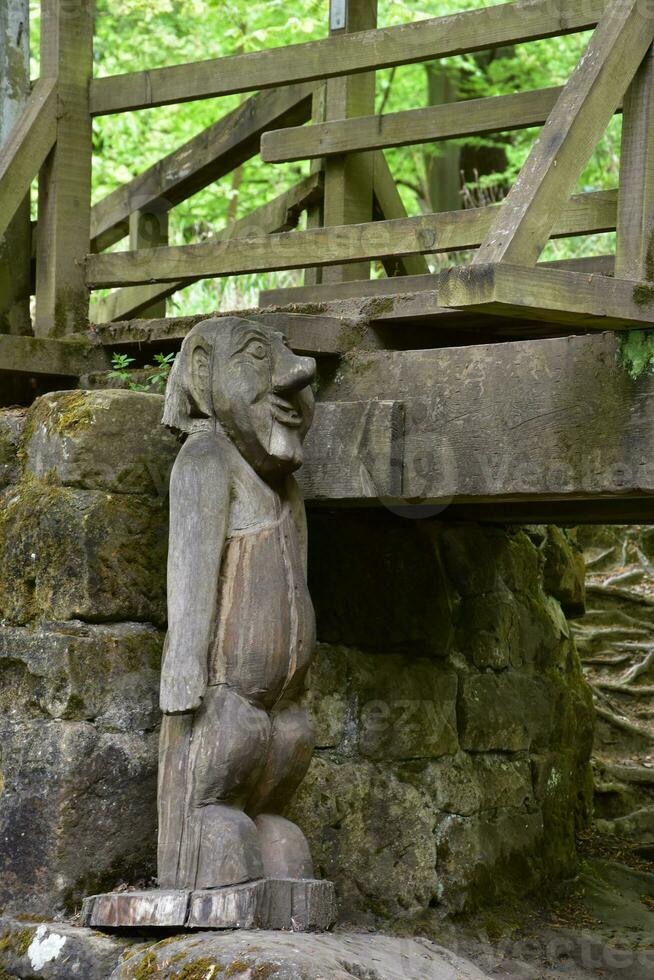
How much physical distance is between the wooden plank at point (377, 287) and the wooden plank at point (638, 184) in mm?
1241

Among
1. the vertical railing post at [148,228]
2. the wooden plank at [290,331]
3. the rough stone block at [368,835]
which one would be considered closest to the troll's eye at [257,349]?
the wooden plank at [290,331]

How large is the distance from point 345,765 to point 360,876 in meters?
0.44

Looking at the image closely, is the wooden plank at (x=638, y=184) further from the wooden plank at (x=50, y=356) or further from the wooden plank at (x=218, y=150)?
the wooden plank at (x=218, y=150)

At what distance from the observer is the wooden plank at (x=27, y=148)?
562 centimetres

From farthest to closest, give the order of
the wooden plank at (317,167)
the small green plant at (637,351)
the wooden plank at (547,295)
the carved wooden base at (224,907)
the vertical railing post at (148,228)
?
the vertical railing post at (148,228) → the wooden plank at (317,167) → the small green plant at (637,351) → the carved wooden base at (224,907) → the wooden plank at (547,295)

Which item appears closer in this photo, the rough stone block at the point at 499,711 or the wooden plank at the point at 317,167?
the rough stone block at the point at 499,711

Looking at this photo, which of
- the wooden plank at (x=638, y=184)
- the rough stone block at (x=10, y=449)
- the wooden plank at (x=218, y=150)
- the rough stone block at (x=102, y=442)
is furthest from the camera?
the wooden plank at (x=218, y=150)

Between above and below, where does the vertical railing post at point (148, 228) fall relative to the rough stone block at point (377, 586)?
above

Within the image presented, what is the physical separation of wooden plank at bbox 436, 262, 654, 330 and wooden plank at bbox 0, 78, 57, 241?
2.40 meters

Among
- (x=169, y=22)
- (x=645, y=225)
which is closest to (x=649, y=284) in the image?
(x=645, y=225)

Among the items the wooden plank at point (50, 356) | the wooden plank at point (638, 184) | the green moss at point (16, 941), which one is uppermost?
the wooden plank at point (638, 184)

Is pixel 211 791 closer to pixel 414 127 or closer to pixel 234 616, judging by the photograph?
pixel 234 616

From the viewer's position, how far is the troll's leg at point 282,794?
4.45 metres

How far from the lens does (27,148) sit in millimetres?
5723
